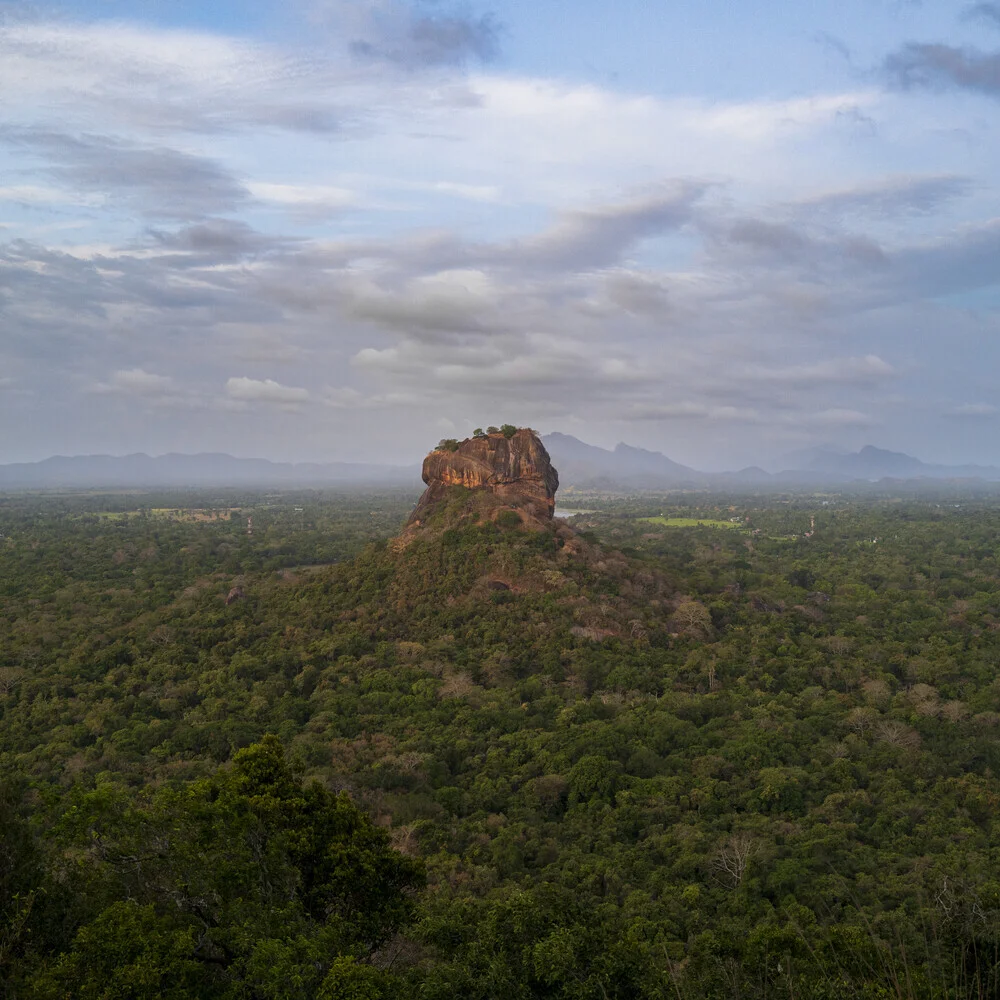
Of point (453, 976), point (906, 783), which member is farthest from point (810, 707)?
point (453, 976)

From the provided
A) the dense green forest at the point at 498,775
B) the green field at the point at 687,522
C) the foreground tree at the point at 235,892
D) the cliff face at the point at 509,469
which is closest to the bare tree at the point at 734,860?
the dense green forest at the point at 498,775

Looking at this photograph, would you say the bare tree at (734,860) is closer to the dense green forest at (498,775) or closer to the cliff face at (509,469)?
the dense green forest at (498,775)

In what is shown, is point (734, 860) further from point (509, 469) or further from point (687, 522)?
point (687, 522)

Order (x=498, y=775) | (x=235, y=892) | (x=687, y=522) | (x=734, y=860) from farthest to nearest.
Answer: (x=687, y=522) → (x=498, y=775) → (x=734, y=860) → (x=235, y=892)

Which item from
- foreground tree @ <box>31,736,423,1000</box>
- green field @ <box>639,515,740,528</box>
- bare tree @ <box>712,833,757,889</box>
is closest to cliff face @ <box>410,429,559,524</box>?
bare tree @ <box>712,833,757,889</box>

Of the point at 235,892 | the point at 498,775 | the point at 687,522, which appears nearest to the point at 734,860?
the point at 498,775

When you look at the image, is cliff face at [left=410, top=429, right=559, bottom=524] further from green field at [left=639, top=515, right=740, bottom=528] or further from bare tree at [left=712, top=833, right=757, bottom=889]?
green field at [left=639, top=515, right=740, bottom=528]
